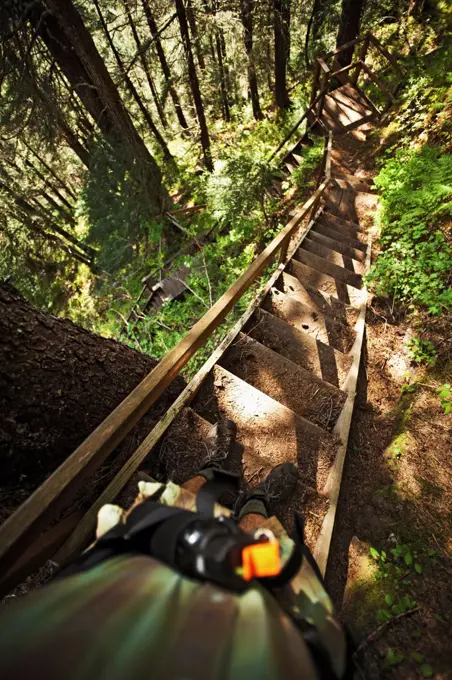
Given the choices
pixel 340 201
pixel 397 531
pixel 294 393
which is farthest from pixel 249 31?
pixel 397 531

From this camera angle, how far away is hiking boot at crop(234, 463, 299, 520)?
2.36m

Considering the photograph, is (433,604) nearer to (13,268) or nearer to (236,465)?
(236,465)

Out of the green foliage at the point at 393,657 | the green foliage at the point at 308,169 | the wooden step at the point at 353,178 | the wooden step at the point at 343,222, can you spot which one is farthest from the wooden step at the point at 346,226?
the green foliage at the point at 393,657

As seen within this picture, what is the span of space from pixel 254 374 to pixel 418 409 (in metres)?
1.74

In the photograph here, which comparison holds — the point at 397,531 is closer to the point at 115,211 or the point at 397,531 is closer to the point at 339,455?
the point at 339,455

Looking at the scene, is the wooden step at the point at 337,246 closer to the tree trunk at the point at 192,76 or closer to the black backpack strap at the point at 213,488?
the black backpack strap at the point at 213,488

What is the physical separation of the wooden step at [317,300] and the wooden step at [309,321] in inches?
6.2

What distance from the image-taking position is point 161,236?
35.4 ft

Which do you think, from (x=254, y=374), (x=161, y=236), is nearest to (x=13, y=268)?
(x=161, y=236)

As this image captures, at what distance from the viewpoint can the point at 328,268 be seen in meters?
5.62

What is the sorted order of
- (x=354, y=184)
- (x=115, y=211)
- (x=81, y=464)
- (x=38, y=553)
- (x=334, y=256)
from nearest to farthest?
(x=81, y=464) < (x=38, y=553) < (x=334, y=256) < (x=354, y=184) < (x=115, y=211)

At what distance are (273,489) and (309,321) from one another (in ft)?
8.39

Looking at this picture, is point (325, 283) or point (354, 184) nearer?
point (325, 283)

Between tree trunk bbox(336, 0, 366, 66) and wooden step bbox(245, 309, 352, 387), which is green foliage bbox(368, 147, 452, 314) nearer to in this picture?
wooden step bbox(245, 309, 352, 387)
